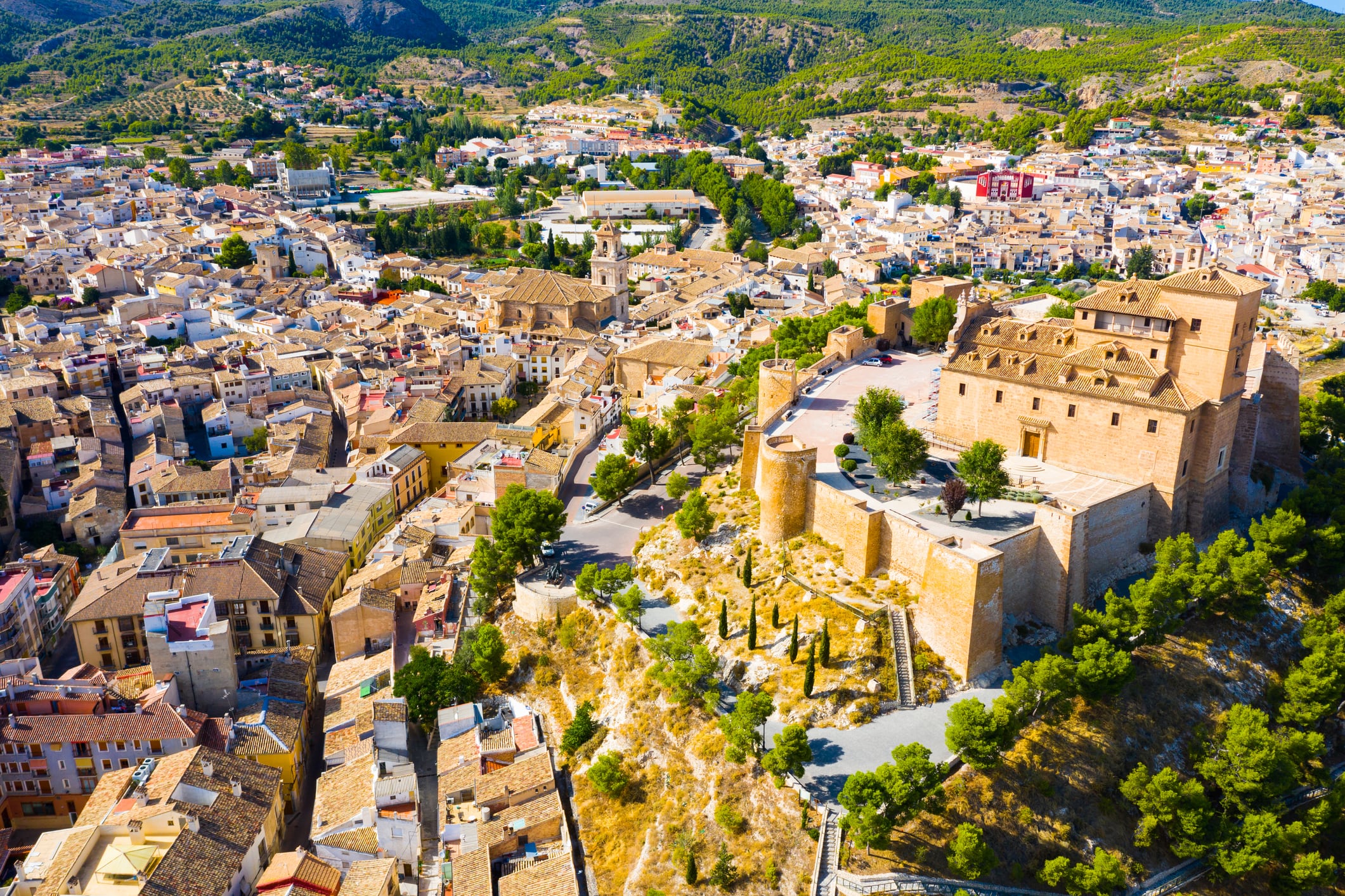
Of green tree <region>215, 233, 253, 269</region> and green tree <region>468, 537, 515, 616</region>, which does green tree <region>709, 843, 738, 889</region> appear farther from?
green tree <region>215, 233, 253, 269</region>

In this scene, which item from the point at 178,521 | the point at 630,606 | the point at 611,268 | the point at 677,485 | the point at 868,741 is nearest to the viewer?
the point at 868,741

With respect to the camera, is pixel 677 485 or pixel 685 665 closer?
pixel 685 665

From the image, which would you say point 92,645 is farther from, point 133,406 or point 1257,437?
point 1257,437

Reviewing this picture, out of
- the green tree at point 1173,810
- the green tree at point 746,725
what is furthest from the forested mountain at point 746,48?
the green tree at point 746,725

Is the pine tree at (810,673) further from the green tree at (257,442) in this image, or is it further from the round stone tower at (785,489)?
the green tree at (257,442)

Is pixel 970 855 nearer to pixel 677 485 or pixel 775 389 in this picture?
pixel 677 485

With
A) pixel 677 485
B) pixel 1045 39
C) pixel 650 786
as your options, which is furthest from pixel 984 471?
pixel 1045 39

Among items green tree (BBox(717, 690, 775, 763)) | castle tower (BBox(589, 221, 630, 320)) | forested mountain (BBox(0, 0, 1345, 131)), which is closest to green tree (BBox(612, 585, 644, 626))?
green tree (BBox(717, 690, 775, 763))
